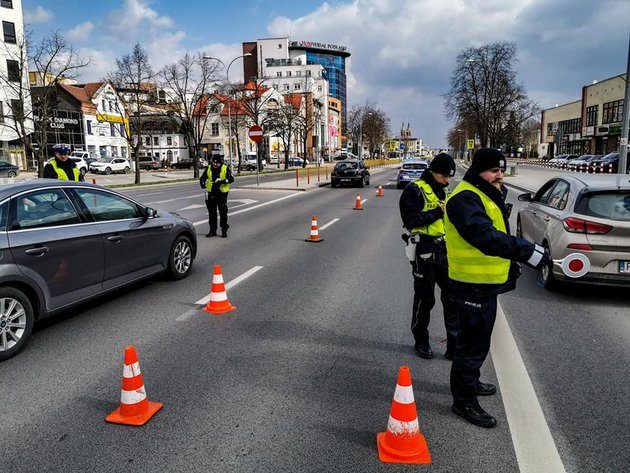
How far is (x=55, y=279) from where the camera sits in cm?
506

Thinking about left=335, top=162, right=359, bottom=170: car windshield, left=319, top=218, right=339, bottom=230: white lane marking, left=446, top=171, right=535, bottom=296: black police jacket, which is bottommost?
left=319, top=218, right=339, bottom=230: white lane marking

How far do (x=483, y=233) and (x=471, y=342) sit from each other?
→ 81 centimetres

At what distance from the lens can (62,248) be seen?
5.12 meters

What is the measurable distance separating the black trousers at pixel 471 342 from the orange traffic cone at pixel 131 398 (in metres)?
2.19

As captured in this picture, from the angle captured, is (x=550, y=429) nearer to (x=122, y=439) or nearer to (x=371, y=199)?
(x=122, y=439)

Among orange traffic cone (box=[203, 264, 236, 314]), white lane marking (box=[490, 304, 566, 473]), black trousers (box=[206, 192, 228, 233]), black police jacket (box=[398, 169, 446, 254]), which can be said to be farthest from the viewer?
black trousers (box=[206, 192, 228, 233])

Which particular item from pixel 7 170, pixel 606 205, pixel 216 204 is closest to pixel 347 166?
pixel 216 204

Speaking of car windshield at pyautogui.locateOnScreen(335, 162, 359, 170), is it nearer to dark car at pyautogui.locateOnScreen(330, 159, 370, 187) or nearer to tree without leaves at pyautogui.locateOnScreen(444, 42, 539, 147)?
dark car at pyautogui.locateOnScreen(330, 159, 370, 187)

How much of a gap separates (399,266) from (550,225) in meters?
2.55

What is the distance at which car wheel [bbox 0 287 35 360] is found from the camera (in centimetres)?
453

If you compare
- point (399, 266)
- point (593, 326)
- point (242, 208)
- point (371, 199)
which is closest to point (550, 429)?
point (593, 326)

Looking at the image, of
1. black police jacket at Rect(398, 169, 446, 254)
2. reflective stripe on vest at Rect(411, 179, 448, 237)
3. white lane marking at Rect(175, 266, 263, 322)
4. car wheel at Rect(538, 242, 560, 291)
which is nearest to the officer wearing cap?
white lane marking at Rect(175, 266, 263, 322)

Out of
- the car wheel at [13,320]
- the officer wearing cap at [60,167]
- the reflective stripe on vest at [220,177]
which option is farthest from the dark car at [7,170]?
the car wheel at [13,320]

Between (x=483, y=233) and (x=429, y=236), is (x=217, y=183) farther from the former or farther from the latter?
(x=483, y=233)
